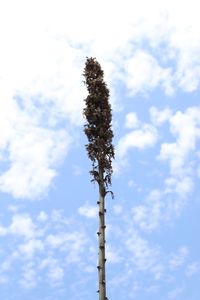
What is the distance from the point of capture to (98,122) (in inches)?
1071

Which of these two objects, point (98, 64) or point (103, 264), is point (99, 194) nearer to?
point (103, 264)

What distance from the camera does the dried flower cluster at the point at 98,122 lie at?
26547 mm

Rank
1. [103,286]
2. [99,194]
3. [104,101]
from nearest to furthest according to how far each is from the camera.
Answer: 1. [103,286]
2. [99,194]
3. [104,101]

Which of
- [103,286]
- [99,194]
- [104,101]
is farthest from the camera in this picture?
[104,101]

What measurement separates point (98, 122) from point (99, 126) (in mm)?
A: 208

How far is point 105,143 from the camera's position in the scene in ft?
88.2

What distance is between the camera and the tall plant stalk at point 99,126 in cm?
2625

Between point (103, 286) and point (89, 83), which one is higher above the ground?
point (89, 83)

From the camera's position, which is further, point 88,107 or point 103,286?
point 88,107

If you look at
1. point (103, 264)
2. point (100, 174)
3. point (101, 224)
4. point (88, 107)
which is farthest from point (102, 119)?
point (103, 264)

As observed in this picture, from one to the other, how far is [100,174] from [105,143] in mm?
1500

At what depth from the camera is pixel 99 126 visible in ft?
89.0

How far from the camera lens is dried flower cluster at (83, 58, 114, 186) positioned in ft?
87.1

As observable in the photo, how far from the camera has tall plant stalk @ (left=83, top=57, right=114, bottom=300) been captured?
2625 cm
